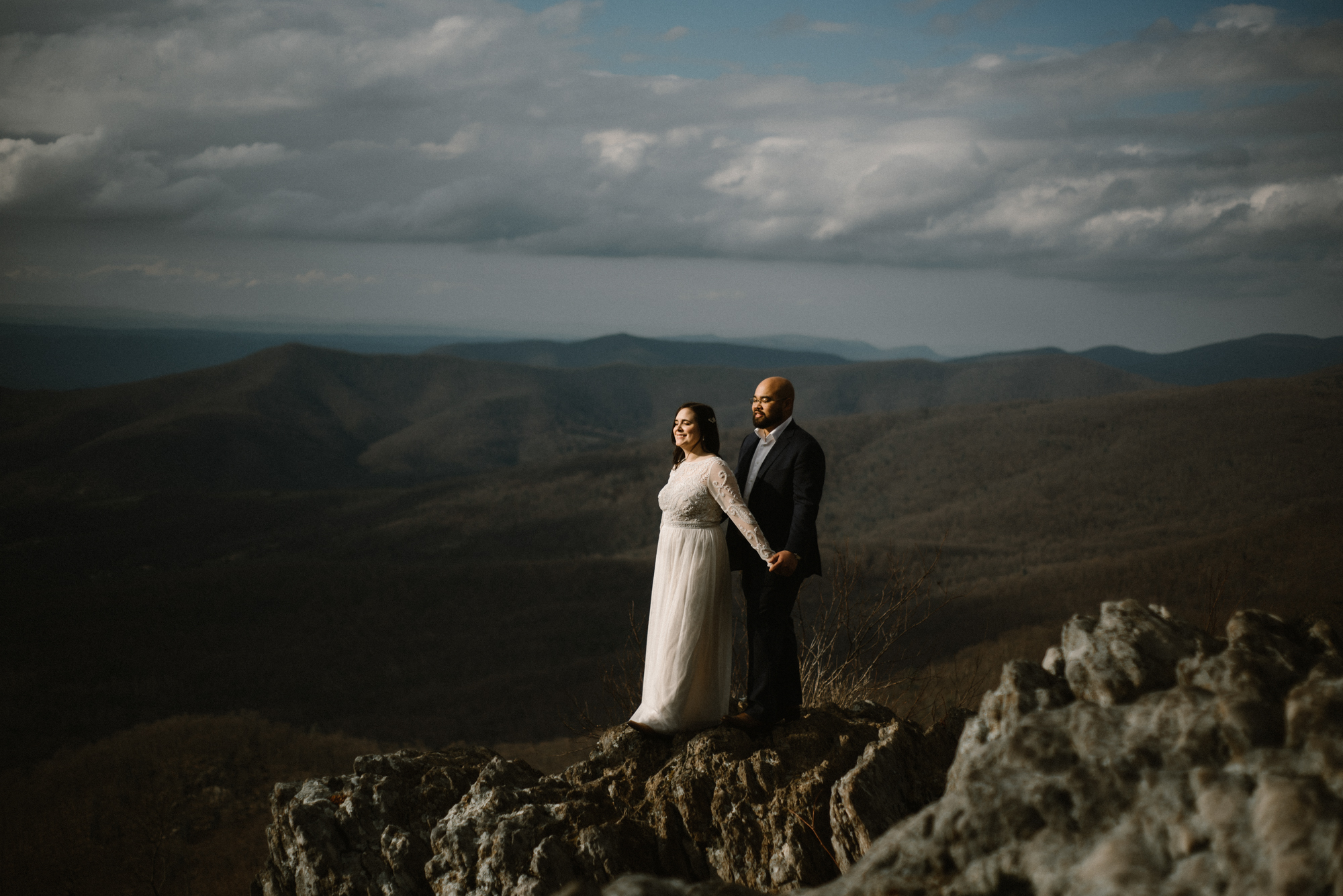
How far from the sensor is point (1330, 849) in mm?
2514

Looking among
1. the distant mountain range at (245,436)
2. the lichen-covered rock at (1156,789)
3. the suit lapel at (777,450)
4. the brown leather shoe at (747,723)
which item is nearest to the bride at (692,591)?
the brown leather shoe at (747,723)

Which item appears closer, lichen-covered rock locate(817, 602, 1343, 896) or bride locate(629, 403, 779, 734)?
lichen-covered rock locate(817, 602, 1343, 896)

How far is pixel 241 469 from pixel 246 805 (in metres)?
136

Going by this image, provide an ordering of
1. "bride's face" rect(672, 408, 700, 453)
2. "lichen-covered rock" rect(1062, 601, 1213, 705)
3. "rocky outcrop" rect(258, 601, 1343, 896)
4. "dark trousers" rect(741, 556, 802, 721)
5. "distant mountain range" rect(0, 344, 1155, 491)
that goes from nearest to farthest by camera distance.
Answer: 1. "rocky outcrop" rect(258, 601, 1343, 896)
2. "lichen-covered rock" rect(1062, 601, 1213, 705)
3. "dark trousers" rect(741, 556, 802, 721)
4. "bride's face" rect(672, 408, 700, 453)
5. "distant mountain range" rect(0, 344, 1155, 491)

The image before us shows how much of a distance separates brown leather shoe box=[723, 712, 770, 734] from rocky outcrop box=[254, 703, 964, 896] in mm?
81

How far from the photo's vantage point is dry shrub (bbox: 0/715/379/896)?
19.9m

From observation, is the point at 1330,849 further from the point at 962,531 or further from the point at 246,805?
the point at 962,531

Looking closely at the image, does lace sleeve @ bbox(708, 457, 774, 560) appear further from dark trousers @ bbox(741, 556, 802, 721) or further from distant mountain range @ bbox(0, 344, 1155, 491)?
distant mountain range @ bbox(0, 344, 1155, 491)

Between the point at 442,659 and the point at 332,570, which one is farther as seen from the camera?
the point at 332,570

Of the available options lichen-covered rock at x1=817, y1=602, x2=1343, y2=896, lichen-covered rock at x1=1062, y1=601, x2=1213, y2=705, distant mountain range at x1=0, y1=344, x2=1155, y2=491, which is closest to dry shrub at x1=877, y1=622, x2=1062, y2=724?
lichen-covered rock at x1=1062, y1=601, x2=1213, y2=705

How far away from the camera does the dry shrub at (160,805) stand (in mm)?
19859

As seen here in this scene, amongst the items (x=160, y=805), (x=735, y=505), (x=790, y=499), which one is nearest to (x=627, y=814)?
(x=735, y=505)

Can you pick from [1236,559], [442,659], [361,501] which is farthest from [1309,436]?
[361,501]

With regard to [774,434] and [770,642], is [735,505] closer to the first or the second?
[774,434]
